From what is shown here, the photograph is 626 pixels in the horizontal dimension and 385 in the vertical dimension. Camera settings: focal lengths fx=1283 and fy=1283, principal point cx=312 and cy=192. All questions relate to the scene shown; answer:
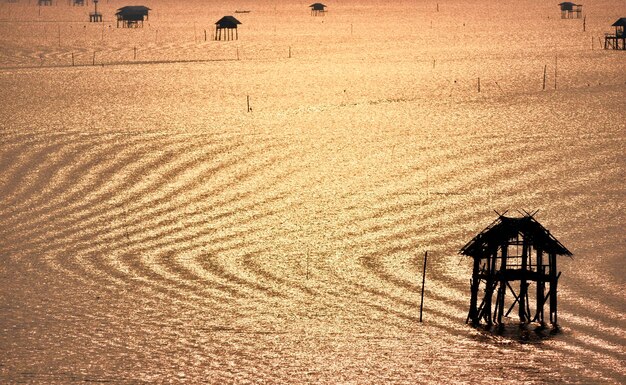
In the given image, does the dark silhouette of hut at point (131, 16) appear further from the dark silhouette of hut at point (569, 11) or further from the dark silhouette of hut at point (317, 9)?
the dark silhouette of hut at point (569, 11)

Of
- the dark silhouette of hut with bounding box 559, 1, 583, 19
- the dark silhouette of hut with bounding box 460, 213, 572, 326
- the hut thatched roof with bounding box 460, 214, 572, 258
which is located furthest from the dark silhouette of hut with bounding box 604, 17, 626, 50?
the hut thatched roof with bounding box 460, 214, 572, 258

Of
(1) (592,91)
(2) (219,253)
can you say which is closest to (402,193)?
(2) (219,253)

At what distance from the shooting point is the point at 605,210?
3394cm

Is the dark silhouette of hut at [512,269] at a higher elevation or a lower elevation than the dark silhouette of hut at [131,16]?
lower

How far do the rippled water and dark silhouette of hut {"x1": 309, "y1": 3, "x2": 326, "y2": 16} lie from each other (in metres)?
58.6

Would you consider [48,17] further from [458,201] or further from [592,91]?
[458,201]

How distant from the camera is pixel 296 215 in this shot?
113 ft

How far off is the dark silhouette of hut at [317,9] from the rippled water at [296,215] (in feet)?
192

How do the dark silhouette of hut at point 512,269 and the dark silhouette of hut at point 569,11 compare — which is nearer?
the dark silhouette of hut at point 512,269

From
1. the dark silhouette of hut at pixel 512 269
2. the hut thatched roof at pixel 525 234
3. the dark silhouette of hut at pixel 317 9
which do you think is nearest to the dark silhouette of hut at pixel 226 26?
the dark silhouette of hut at pixel 317 9

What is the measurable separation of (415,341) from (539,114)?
27.8 m

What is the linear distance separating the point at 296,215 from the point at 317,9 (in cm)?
9892

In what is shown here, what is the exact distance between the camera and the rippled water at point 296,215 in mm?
22953

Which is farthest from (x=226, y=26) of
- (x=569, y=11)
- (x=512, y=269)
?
(x=512, y=269)
